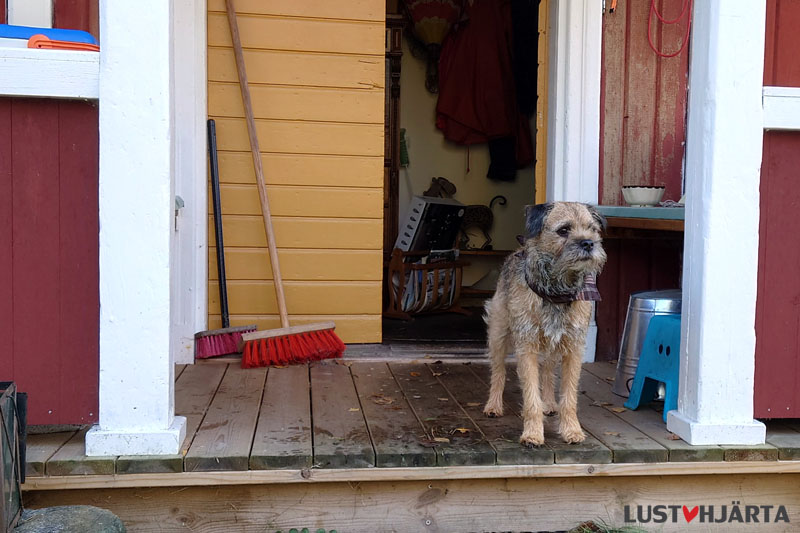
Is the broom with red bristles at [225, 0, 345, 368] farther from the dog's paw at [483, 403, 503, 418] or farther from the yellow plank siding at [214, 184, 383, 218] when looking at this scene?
the dog's paw at [483, 403, 503, 418]

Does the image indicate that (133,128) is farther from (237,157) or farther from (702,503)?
(702,503)

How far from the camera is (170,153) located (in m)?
2.65

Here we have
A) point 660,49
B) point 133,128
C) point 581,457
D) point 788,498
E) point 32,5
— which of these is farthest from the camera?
point 660,49

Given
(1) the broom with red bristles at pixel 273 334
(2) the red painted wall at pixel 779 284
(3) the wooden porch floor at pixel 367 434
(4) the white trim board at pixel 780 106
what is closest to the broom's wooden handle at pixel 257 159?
(1) the broom with red bristles at pixel 273 334

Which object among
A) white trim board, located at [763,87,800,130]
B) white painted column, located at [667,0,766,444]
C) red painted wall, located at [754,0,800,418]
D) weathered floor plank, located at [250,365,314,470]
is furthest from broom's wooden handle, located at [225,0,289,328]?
white trim board, located at [763,87,800,130]

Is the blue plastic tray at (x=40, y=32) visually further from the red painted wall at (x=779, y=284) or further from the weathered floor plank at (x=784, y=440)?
→ the weathered floor plank at (x=784, y=440)

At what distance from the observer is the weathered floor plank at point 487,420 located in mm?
2766

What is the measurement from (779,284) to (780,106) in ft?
2.42

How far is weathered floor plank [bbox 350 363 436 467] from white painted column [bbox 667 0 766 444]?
1.12 meters

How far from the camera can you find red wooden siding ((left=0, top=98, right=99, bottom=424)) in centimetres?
267

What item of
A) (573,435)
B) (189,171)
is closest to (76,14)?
(189,171)

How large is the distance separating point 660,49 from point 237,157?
2761 millimetres

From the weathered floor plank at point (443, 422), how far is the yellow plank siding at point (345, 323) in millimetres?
604

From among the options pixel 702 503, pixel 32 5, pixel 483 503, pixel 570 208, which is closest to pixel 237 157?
pixel 32 5
